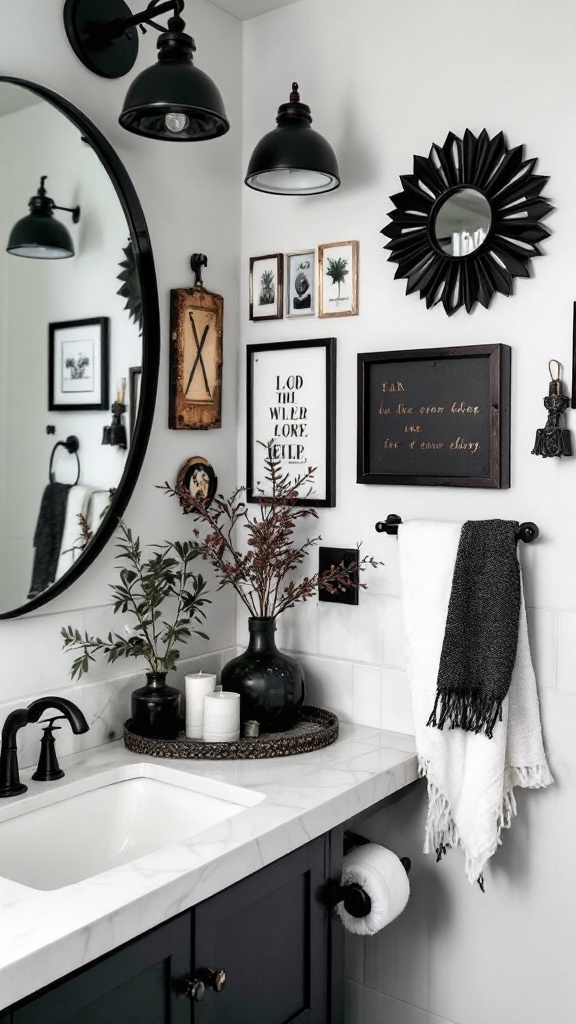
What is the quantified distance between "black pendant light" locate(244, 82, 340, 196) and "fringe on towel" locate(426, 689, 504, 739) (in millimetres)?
1043

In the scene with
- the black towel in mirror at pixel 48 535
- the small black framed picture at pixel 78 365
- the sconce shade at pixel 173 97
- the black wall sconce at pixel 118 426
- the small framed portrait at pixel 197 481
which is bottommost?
the black towel in mirror at pixel 48 535

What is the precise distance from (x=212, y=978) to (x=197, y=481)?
107 cm

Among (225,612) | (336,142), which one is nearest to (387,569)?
(225,612)

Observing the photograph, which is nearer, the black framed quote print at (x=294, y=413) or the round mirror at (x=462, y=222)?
the round mirror at (x=462, y=222)

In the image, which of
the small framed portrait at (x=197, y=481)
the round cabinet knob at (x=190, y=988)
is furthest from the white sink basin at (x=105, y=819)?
the small framed portrait at (x=197, y=481)

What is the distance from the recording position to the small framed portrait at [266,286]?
2.13 metres

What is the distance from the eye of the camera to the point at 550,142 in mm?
1729

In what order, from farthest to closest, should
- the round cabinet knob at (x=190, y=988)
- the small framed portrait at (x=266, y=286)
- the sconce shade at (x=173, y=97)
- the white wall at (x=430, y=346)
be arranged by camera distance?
the small framed portrait at (x=266, y=286) < the white wall at (x=430, y=346) < the sconce shade at (x=173, y=97) < the round cabinet knob at (x=190, y=988)

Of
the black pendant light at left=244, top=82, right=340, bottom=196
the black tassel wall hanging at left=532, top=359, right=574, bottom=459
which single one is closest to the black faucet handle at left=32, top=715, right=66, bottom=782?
the black tassel wall hanging at left=532, top=359, right=574, bottom=459

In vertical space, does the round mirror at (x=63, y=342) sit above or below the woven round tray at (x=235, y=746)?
above

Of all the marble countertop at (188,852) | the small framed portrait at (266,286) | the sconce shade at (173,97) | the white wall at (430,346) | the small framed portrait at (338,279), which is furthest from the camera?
the small framed portrait at (266,286)

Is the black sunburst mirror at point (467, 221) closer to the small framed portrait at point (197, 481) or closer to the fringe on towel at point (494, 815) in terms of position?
the small framed portrait at point (197, 481)

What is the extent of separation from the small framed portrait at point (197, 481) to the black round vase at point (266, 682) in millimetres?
319

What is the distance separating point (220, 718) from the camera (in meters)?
1.82
